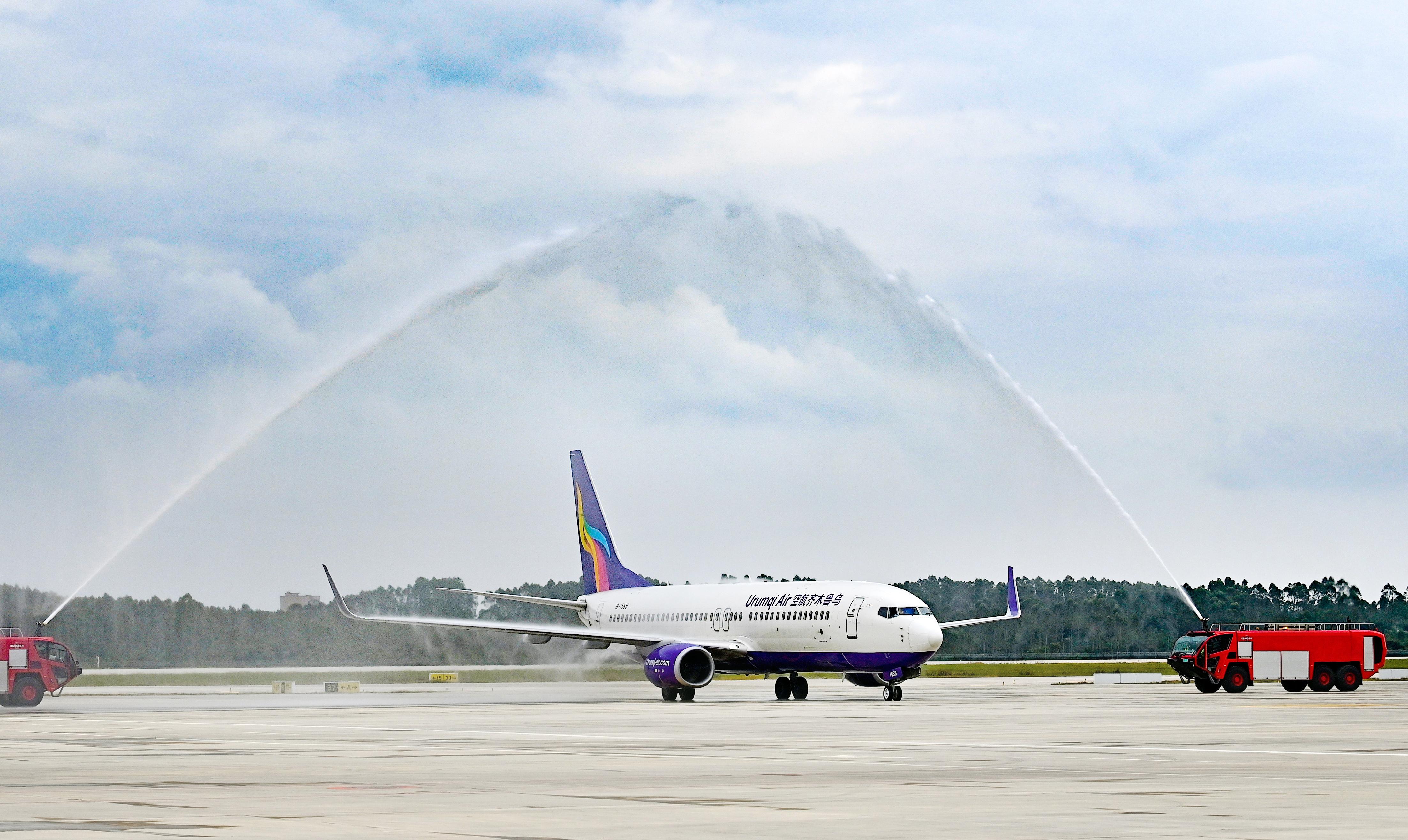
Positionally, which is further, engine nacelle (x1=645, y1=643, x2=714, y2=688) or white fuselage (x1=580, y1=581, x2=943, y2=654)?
engine nacelle (x1=645, y1=643, x2=714, y2=688)

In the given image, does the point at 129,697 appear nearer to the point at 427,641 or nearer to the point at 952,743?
the point at 427,641

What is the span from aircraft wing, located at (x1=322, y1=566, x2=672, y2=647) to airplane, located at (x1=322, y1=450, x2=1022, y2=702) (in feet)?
0.23

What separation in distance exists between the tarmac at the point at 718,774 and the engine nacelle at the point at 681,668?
36.6 ft

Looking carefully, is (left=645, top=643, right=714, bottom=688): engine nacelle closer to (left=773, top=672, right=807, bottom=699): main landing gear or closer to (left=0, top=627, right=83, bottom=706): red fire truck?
(left=773, top=672, right=807, bottom=699): main landing gear

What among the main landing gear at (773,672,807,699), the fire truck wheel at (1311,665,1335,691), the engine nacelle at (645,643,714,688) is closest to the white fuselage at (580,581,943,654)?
the main landing gear at (773,672,807,699)

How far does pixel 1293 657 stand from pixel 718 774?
153 ft

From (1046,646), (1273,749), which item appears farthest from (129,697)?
(1046,646)

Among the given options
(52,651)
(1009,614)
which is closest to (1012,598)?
(1009,614)

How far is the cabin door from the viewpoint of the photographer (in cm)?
6156

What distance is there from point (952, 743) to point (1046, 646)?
127 meters

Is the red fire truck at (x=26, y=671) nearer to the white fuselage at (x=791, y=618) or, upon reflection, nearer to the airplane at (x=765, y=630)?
the airplane at (x=765, y=630)

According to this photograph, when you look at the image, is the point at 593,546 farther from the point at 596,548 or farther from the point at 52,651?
the point at 52,651

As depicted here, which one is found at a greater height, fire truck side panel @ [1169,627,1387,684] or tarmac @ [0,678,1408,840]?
fire truck side panel @ [1169,627,1387,684]

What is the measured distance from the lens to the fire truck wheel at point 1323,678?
66.6m
